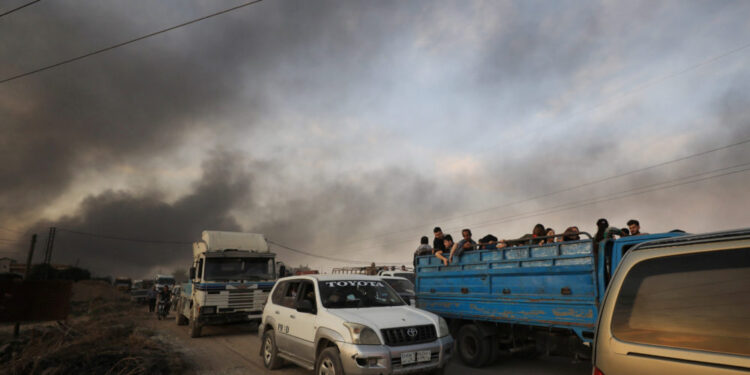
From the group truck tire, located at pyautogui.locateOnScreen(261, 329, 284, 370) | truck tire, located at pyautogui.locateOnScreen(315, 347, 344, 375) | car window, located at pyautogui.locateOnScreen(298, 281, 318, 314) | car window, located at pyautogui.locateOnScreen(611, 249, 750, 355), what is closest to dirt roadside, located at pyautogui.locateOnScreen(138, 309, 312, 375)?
truck tire, located at pyautogui.locateOnScreen(261, 329, 284, 370)

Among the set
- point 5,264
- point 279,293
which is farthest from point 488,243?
point 5,264

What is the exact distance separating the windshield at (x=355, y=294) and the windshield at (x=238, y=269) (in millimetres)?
7237

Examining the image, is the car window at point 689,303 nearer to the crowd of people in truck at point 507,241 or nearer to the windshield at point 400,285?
the crowd of people in truck at point 507,241

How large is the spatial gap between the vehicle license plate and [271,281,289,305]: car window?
321 centimetres

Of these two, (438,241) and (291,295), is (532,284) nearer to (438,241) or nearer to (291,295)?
(438,241)

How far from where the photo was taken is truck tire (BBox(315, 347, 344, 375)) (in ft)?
17.5

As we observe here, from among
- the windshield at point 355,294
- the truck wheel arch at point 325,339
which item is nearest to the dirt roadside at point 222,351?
the truck wheel arch at point 325,339

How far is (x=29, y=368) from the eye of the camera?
19.7 ft

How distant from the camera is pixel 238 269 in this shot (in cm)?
1312

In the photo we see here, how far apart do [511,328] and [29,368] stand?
8114mm

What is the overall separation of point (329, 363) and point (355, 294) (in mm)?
1386

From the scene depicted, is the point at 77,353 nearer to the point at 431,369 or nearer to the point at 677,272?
the point at 431,369

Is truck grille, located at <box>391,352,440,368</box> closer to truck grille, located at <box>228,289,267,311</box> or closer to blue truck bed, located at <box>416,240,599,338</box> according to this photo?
blue truck bed, located at <box>416,240,599,338</box>

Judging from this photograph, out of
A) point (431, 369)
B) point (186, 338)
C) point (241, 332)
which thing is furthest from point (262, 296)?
point (431, 369)
